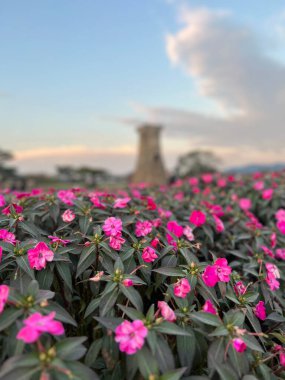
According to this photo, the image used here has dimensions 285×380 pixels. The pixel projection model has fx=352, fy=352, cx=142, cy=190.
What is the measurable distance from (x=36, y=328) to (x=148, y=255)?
0.84m

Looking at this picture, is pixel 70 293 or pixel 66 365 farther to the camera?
pixel 70 293

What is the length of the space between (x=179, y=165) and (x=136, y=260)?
69.6ft

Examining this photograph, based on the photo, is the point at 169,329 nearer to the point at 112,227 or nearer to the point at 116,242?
the point at 116,242

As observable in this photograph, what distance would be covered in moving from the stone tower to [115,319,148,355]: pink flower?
15232 mm

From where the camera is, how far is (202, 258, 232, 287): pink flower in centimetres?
188

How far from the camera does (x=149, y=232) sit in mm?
2371

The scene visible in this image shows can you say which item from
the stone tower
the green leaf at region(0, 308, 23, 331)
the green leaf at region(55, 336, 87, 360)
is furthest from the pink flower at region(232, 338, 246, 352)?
the stone tower

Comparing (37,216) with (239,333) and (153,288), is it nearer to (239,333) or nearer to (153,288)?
(153,288)

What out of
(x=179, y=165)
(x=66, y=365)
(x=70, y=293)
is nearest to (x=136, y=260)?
(x=70, y=293)

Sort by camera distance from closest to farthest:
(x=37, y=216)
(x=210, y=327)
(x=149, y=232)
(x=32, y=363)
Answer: (x=32, y=363)
(x=210, y=327)
(x=149, y=232)
(x=37, y=216)

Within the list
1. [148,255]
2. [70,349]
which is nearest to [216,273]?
[148,255]

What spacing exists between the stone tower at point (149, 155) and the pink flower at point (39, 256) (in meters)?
14.9

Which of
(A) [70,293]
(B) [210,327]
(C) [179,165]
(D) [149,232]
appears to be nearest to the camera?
(B) [210,327]

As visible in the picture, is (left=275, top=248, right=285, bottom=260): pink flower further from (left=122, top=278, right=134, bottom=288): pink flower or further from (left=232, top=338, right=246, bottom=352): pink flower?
(left=122, top=278, right=134, bottom=288): pink flower
